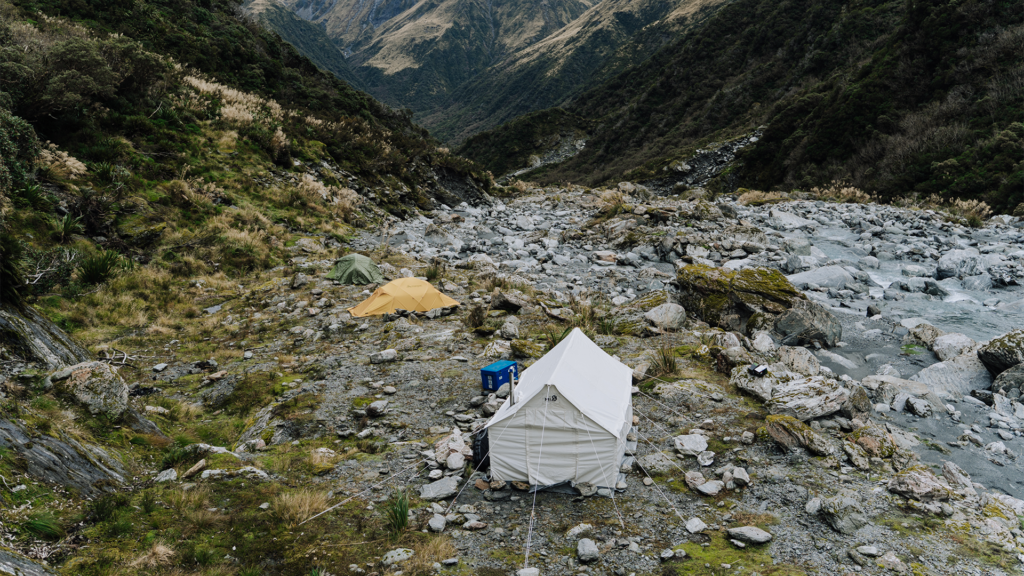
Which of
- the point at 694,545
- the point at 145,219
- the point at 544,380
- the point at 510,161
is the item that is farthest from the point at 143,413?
the point at 510,161

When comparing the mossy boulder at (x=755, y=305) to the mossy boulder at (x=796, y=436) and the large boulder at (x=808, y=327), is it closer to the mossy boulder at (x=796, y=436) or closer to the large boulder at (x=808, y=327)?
the large boulder at (x=808, y=327)

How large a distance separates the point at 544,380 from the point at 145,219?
13337 mm

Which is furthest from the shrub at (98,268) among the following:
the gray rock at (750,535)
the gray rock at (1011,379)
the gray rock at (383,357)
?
the gray rock at (1011,379)

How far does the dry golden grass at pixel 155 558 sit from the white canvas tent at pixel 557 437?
2.93 meters

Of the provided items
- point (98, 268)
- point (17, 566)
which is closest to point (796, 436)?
point (17, 566)

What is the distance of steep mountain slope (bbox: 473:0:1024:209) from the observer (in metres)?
23.8

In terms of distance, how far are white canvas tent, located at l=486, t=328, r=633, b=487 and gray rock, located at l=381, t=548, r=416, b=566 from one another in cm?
134

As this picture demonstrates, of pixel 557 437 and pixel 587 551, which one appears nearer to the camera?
pixel 587 551

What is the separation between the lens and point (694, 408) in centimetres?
650

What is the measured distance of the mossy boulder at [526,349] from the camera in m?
8.37

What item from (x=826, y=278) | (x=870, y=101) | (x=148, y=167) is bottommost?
(x=826, y=278)

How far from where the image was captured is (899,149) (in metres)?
27.5

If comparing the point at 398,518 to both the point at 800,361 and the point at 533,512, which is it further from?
the point at 800,361

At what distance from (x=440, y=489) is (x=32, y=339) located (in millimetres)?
4889
